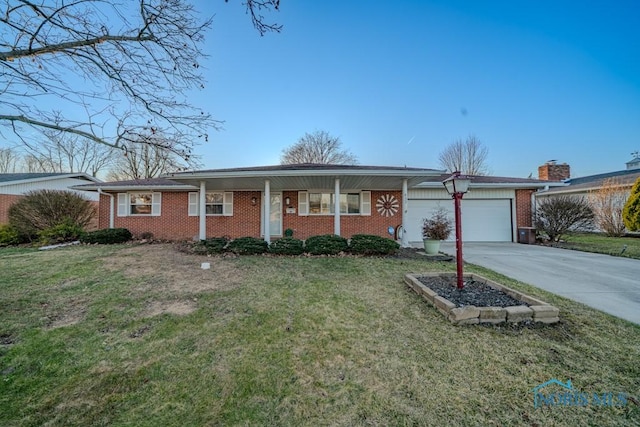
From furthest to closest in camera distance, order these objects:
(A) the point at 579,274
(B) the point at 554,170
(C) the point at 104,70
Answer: (B) the point at 554,170
(A) the point at 579,274
(C) the point at 104,70

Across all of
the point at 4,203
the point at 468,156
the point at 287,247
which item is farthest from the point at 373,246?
the point at 4,203

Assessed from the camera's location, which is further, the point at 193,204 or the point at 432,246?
the point at 193,204

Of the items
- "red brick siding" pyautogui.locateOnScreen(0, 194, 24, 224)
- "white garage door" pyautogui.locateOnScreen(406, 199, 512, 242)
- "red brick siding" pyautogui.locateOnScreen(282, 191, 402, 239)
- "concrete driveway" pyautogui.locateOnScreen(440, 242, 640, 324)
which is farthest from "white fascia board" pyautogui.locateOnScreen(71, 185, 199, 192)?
"concrete driveway" pyautogui.locateOnScreen(440, 242, 640, 324)

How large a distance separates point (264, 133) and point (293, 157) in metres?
16.9

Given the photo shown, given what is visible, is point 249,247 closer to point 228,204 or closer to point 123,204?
point 228,204

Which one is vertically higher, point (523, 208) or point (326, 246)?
point (523, 208)

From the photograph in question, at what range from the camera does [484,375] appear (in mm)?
2254

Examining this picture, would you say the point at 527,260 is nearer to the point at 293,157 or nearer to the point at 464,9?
the point at 464,9

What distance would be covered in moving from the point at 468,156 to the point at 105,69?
24348 mm

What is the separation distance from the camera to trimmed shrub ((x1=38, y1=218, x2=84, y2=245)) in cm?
970

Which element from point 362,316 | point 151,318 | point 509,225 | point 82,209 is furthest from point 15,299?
point 509,225

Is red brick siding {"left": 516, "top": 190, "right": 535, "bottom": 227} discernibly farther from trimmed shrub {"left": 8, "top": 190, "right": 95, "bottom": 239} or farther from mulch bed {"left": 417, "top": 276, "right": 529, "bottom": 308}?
trimmed shrub {"left": 8, "top": 190, "right": 95, "bottom": 239}

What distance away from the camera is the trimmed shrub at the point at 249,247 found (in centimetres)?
776

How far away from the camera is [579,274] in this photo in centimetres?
555
